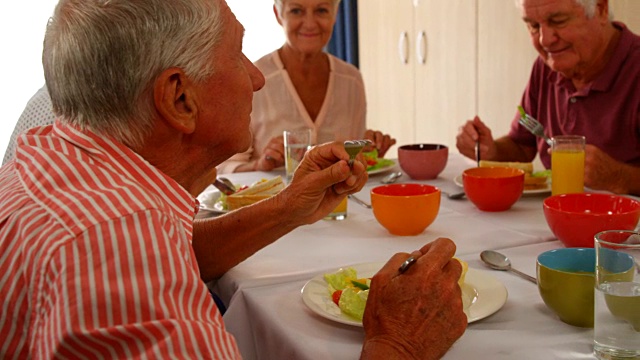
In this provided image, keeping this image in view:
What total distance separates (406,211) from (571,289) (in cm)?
50

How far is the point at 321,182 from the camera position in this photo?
128 cm

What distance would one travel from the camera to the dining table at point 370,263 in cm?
90

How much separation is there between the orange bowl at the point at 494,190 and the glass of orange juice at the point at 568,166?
0.09 m

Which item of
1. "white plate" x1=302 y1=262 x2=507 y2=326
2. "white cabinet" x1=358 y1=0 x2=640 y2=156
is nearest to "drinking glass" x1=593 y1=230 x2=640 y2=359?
"white plate" x1=302 y1=262 x2=507 y2=326

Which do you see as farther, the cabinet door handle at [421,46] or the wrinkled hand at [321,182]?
the cabinet door handle at [421,46]

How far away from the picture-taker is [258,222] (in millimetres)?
1301

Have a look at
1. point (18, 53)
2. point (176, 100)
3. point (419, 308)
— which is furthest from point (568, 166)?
point (18, 53)

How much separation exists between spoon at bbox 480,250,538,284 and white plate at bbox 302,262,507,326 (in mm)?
78

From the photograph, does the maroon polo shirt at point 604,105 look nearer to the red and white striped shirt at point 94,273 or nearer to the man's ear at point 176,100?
the man's ear at point 176,100

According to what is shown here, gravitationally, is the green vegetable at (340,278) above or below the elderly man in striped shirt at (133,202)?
below

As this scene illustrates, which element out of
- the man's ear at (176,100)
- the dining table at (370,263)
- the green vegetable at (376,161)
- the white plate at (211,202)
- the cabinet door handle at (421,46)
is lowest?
the dining table at (370,263)

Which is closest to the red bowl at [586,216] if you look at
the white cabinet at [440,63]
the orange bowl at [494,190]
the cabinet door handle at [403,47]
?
the orange bowl at [494,190]

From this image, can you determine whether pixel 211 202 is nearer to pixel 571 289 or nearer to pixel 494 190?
pixel 494 190

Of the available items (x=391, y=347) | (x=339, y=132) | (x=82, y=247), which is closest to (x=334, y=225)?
(x=391, y=347)
